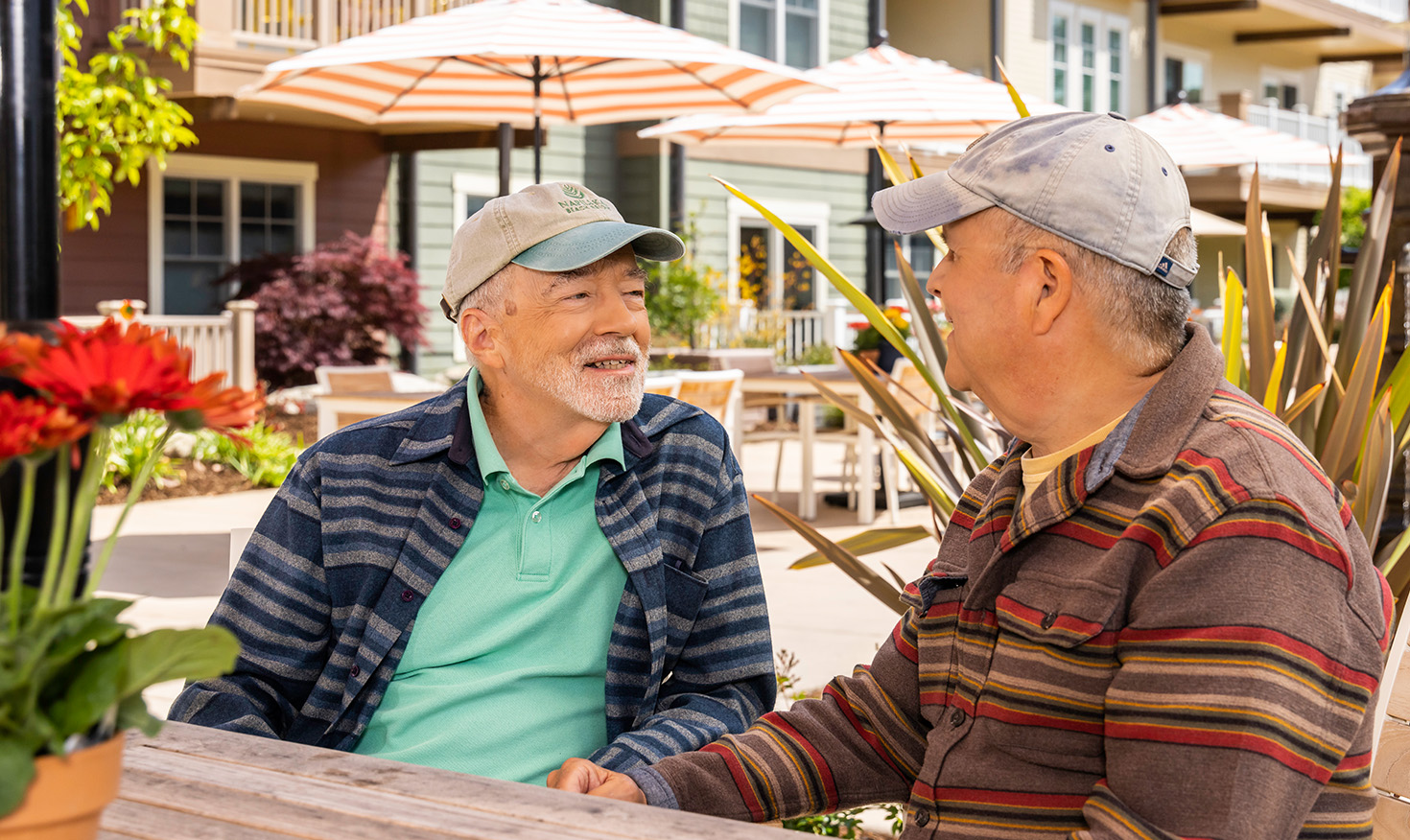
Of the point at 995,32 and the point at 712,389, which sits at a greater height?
the point at 995,32

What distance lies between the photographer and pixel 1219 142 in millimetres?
10289

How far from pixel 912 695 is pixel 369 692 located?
85cm

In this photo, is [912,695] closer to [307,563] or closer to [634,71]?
[307,563]

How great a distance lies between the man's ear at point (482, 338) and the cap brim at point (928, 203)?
0.83 metres

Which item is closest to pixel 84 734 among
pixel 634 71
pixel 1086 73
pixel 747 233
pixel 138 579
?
pixel 138 579

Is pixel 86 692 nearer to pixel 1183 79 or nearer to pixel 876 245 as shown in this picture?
pixel 876 245

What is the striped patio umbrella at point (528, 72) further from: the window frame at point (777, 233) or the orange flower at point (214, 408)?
the window frame at point (777, 233)

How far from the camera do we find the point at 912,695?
189 centimetres

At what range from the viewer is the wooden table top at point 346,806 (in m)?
1.31

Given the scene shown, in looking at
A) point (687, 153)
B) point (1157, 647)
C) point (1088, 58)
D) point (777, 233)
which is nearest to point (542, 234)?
point (1157, 647)

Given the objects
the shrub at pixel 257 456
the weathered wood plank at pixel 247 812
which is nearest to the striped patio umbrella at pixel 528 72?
the shrub at pixel 257 456

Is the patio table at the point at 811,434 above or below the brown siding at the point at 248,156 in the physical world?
below

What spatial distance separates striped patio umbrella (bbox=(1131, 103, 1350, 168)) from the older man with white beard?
27.4ft

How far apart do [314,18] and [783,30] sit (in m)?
6.46
